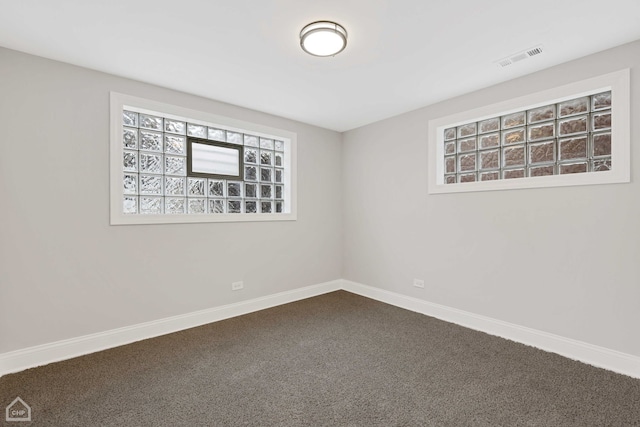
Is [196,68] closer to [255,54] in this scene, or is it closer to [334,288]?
[255,54]

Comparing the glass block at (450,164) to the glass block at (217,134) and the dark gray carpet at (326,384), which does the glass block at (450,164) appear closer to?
the dark gray carpet at (326,384)

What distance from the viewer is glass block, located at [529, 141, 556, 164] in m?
2.66

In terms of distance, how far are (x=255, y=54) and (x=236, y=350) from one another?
8.35 feet

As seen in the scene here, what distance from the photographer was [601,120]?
2.42 metres

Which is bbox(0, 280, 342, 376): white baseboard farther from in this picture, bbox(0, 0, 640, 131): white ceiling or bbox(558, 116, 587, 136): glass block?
bbox(558, 116, 587, 136): glass block

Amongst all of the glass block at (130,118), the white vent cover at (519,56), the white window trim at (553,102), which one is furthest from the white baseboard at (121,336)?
the white vent cover at (519,56)

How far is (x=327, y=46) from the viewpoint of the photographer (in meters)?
2.11

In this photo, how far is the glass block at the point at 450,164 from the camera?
133 inches

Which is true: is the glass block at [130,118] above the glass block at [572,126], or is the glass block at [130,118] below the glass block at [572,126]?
above

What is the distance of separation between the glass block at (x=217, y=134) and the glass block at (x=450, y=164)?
269cm

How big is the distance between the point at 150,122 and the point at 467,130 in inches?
136

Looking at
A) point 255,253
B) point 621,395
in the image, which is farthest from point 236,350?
point 621,395

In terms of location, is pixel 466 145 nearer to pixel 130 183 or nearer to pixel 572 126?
pixel 572 126

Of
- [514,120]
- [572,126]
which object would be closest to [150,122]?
[514,120]
